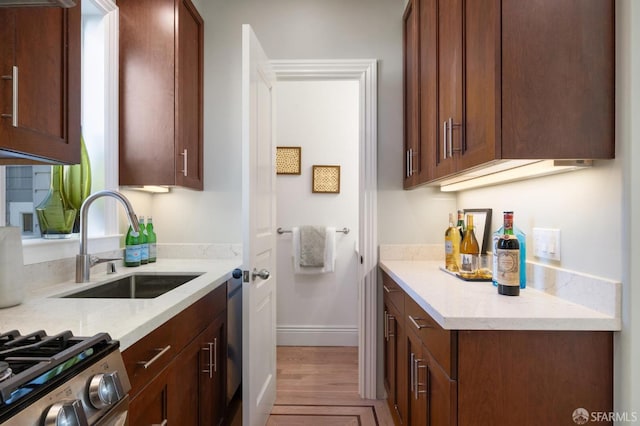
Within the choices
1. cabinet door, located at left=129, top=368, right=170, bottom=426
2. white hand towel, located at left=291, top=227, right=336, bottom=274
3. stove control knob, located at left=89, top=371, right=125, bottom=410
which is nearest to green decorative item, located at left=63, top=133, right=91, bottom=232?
cabinet door, located at left=129, top=368, right=170, bottom=426

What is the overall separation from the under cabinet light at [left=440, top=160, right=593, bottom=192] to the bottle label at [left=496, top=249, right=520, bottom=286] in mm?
305

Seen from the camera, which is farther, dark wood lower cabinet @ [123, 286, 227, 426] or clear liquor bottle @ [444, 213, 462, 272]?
clear liquor bottle @ [444, 213, 462, 272]

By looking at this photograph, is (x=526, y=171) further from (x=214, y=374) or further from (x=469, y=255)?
(x=214, y=374)

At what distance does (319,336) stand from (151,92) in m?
2.34

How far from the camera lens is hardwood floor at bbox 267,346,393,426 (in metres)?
2.12

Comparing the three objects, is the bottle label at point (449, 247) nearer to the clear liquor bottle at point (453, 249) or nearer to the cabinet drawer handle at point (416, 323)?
the clear liquor bottle at point (453, 249)

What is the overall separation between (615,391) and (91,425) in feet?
4.34

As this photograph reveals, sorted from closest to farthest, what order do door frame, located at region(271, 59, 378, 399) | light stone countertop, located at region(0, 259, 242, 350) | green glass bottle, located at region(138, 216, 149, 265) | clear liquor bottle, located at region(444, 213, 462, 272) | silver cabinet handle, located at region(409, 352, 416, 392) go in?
light stone countertop, located at region(0, 259, 242, 350), silver cabinet handle, located at region(409, 352, 416, 392), clear liquor bottle, located at region(444, 213, 462, 272), green glass bottle, located at region(138, 216, 149, 265), door frame, located at region(271, 59, 378, 399)

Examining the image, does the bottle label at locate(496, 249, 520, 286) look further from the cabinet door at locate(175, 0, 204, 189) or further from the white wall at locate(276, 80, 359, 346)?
the white wall at locate(276, 80, 359, 346)

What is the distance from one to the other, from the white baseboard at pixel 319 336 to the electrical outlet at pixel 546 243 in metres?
2.10

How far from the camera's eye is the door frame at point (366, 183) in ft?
7.69

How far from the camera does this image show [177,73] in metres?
2.00

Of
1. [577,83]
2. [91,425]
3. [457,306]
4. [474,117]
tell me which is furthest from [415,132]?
[91,425]

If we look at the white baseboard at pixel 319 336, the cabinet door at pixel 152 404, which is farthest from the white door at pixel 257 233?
the white baseboard at pixel 319 336
